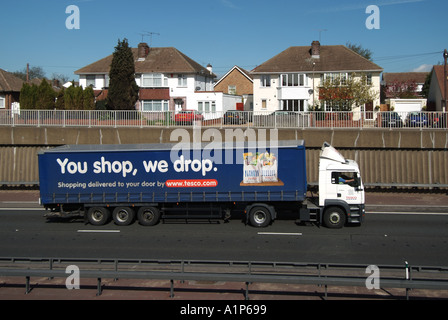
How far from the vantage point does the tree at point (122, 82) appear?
34406mm

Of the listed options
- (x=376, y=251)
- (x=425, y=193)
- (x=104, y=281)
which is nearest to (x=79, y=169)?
(x=104, y=281)

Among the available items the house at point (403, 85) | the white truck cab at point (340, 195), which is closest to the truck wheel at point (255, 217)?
the white truck cab at point (340, 195)

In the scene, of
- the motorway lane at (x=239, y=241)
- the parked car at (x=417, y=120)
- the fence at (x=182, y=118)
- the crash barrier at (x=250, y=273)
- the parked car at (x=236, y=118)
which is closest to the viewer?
the crash barrier at (x=250, y=273)

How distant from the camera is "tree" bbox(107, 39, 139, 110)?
34.4 m

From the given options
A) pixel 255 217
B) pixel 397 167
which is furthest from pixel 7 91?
pixel 397 167

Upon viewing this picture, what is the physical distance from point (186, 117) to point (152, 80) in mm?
20901

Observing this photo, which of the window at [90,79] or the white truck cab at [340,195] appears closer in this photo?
the white truck cab at [340,195]

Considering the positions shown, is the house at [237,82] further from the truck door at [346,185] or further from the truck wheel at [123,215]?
the truck door at [346,185]

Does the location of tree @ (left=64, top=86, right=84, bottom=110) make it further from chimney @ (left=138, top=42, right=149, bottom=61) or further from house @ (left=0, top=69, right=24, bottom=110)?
chimney @ (left=138, top=42, right=149, bottom=61)

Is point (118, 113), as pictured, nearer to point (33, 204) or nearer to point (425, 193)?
point (33, 204)

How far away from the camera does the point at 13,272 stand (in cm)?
869

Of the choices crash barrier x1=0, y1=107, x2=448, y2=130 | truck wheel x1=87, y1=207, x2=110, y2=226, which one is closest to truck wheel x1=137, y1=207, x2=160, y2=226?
truck wheel x1=87, y1=207, x2=110, y2=226

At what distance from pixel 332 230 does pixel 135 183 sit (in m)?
7.50

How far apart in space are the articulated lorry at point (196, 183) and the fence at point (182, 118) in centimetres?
779
